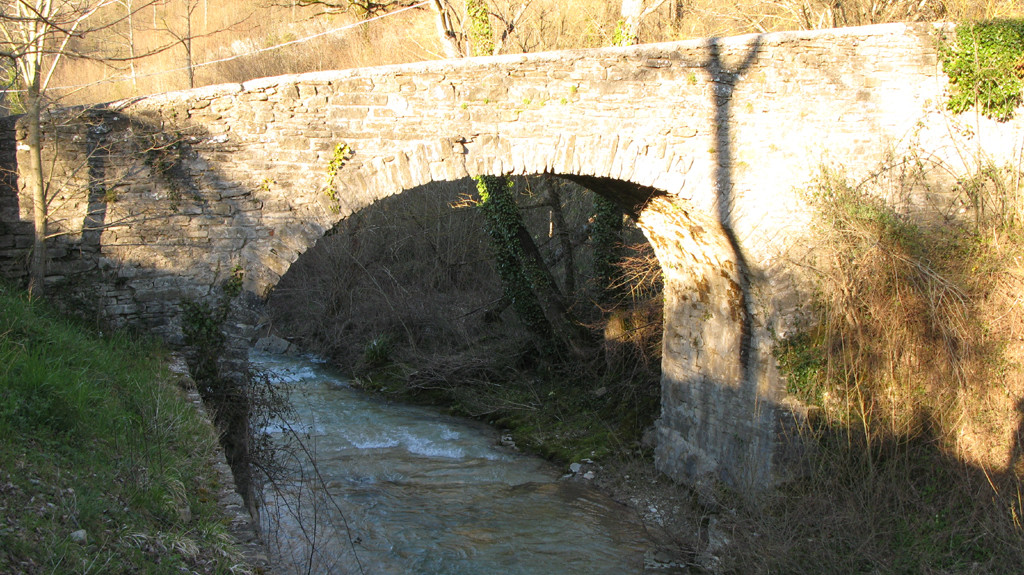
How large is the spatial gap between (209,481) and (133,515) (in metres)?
0.74

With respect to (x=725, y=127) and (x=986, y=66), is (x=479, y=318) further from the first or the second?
(x=986, y=66)

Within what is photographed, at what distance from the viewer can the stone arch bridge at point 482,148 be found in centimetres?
572

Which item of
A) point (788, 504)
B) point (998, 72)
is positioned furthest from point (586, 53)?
point (788, 504)

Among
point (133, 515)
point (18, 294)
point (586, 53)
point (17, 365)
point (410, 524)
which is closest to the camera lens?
point (133, 515)

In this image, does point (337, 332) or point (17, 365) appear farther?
point (337, 332)

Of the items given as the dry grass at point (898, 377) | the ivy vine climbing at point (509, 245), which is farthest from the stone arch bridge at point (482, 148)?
the ivy vine climbing at point (509, 245)

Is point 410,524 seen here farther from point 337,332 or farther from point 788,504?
point 337,332

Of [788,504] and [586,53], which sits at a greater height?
[586,53]

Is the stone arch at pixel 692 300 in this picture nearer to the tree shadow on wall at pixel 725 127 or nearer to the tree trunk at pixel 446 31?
the tree shadow on wall at pixel 725 127

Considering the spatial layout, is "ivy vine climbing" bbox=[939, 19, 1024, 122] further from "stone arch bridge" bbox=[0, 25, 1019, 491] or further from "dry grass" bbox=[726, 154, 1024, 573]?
"dry grass" bbox=[726, 154, 1024, 573]

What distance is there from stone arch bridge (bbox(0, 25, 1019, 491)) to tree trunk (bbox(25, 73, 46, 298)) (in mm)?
125

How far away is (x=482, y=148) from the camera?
5984 mm

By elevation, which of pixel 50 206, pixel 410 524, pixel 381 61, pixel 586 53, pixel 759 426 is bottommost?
pixel 410 524

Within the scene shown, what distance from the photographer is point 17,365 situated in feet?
12.8
